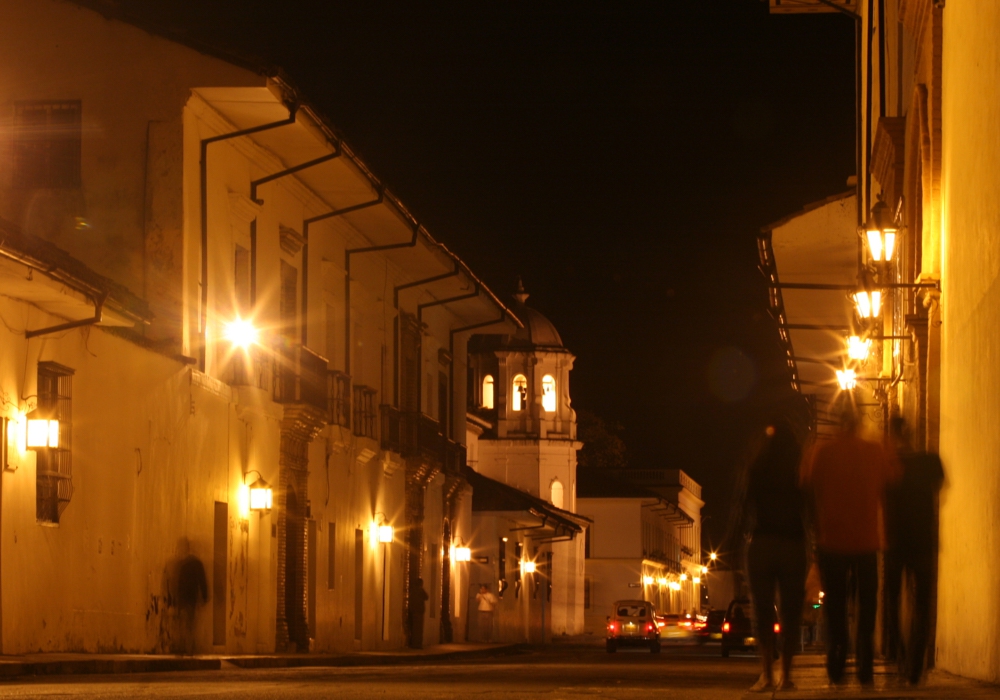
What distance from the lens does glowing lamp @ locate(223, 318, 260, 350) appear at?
22.2m

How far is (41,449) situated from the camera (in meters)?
16.1

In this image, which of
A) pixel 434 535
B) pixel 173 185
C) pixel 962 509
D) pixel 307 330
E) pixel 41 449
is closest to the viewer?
pixel 962 509

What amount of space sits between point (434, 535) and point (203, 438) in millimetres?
15366

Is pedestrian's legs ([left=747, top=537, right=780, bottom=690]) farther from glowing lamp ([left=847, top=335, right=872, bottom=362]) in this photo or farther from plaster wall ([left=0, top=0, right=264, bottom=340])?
plaster wall ([left=0, top=0, right=264, bottom=340])

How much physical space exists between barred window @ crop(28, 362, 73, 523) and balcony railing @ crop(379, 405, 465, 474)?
14.3 metres

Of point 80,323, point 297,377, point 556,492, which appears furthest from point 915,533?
point 556,492

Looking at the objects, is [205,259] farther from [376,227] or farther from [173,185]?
[376,227]

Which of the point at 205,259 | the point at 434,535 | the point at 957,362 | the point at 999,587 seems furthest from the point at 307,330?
the point at 999,587

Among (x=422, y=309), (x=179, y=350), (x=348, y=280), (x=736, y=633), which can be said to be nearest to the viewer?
(x=179, y=350)

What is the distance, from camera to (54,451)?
16.6 metres

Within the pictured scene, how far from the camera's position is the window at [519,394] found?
66.4 metres

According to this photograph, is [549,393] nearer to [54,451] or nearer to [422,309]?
[422,309]

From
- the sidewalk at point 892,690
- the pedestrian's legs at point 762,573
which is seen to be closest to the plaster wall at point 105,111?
the sidewalk at point 892,690

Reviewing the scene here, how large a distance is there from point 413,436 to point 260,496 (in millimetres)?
10197
